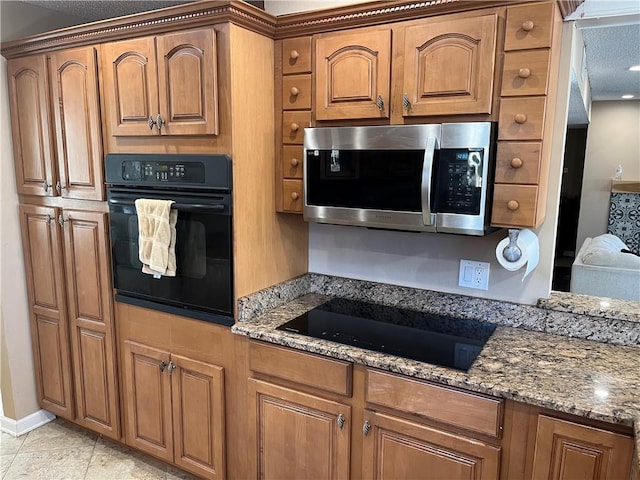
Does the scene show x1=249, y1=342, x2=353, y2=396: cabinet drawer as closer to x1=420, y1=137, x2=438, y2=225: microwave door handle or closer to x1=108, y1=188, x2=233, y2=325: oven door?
x1=108, y1=188, x2=233, y2=325: oven door

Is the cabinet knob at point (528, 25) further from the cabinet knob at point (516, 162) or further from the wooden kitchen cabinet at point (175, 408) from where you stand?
the wooden kitchen cabinet at point (175, 408)

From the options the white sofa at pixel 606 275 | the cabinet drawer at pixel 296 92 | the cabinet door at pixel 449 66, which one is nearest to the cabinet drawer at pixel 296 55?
the cabinet drawer at pixel 296 92

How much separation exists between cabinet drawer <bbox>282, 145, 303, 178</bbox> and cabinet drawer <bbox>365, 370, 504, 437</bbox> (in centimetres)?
90

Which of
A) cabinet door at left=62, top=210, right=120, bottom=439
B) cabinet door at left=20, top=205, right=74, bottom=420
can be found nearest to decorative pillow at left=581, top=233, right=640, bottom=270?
cabinet door at left=62, top=210, right=120, bottom=439

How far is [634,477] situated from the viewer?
45.7 inches

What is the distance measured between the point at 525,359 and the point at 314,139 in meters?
1.14

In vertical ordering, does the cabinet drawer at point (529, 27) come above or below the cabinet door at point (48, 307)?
above

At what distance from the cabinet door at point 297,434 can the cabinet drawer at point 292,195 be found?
75 cm

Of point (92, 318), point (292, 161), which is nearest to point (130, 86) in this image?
point (292, 161)

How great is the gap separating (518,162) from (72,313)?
2278 millimetres

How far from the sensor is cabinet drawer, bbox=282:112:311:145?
194cm

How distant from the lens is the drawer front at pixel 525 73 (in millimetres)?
1495

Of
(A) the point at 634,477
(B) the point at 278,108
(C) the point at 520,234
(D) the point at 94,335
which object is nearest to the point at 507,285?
(C) the point at 520,234

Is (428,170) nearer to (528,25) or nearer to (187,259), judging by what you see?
(528,25)
